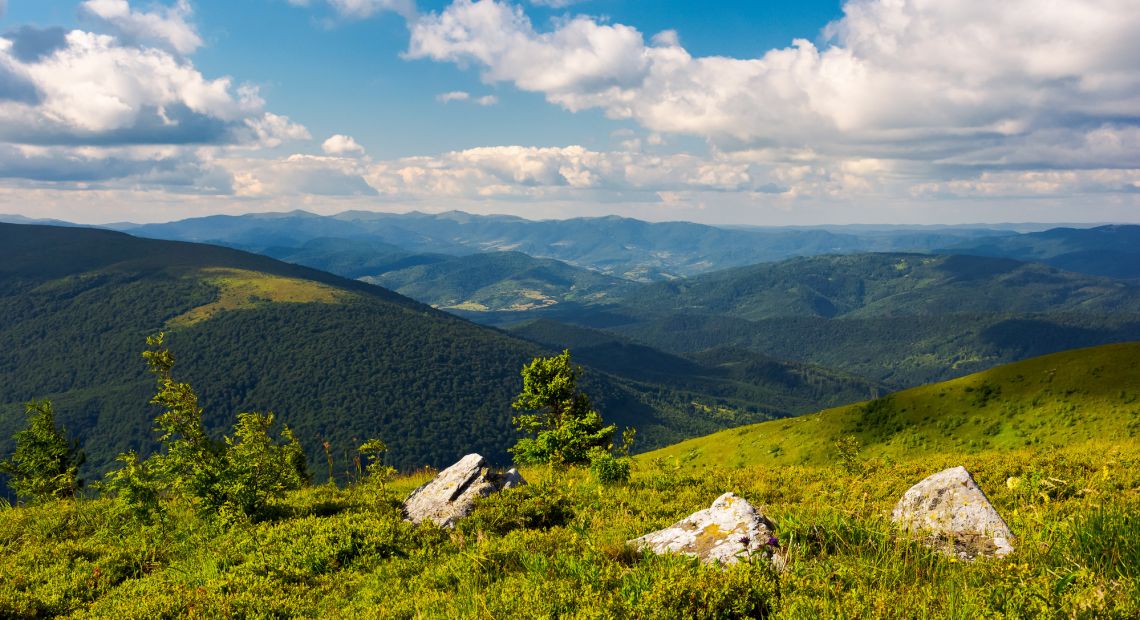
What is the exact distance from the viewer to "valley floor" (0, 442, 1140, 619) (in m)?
6.44

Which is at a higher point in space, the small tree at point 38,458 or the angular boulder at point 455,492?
the angular boulder at point 455,492

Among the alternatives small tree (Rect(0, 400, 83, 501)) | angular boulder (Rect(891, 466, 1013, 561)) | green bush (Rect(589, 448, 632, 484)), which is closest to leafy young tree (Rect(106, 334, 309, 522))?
green bush (Rect(589, 448, 632, 484))

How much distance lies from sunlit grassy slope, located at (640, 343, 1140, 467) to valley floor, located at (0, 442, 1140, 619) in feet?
126

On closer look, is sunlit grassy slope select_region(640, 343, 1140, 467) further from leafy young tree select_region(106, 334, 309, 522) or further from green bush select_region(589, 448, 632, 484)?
leafy young tree select_region(106, 334, 309, 522)

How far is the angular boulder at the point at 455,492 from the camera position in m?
13.9

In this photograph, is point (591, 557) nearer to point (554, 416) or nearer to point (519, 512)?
point (519, 512)

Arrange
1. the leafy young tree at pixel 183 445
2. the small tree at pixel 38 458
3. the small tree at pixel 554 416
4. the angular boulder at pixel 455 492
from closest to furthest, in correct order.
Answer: the angular boulder at pixel 455 492 < the leafy young tree at pixel 183 445 < the small tree at pixel 38 458 < the small tree at pixel 554 416

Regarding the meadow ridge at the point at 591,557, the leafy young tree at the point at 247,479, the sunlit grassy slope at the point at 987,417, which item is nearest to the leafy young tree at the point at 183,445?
the leafy young tree at the point at 247,479

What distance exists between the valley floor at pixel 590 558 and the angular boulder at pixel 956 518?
369 millimetres

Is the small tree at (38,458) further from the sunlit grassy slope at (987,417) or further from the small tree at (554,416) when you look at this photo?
the sunlit grassy slope at (987,417)

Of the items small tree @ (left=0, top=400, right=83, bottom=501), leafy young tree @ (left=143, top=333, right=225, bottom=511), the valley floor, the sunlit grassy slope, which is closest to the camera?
the valley floor

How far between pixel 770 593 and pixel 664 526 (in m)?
→ 4.55

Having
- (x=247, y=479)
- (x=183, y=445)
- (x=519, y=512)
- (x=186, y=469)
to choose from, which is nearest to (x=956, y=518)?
(x=519, y=512)

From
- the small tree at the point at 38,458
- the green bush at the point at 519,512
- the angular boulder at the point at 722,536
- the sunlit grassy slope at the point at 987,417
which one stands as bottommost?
the sunlit grassy slope at the point at 987,417
